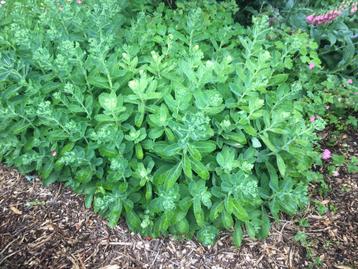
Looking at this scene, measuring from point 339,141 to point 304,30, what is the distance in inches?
44.1

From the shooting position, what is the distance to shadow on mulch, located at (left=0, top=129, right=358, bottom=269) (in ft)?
7.73

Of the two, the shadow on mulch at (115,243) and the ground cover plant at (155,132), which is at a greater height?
the ground cover plant at (155,132)

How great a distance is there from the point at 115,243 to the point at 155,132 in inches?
32.5

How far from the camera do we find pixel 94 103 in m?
2.50

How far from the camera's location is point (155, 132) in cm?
222

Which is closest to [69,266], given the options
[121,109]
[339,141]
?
[121,109]

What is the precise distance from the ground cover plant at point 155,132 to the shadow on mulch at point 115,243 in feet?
0.40

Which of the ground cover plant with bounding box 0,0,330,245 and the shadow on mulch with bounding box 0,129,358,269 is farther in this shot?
the shadow on mulch with bounding box 0,129,358,269

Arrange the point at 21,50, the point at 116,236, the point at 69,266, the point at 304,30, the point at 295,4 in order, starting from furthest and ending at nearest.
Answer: the point at 295,4
the point at 304,30
the point at 21,50
the point at 116,236
the point at 69,266

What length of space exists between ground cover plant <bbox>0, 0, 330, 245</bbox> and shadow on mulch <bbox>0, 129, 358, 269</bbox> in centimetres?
12

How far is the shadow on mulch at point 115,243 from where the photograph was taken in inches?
92.8

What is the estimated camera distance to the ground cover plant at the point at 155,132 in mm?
2166

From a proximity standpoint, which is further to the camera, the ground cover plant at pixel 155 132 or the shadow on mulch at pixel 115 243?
the shadow on mulch at pixel 115 243

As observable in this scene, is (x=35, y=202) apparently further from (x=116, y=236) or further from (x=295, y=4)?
(x=295, y=4)
